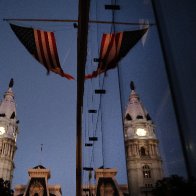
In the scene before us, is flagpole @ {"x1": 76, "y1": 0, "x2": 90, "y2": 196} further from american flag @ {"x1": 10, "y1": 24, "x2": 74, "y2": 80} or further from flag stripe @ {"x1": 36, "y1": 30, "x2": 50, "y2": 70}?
flag stripe @ {"x1": 36, "y1": 30, "x2": 50, "y2": 70}

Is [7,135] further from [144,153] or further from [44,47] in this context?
[144,153]

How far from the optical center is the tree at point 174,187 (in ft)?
5.42

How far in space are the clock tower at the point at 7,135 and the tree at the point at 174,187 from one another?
224 ft

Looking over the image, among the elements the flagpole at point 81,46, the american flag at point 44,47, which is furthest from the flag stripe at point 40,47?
the flagpole at point 81,46

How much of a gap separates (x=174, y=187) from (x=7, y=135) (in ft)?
242

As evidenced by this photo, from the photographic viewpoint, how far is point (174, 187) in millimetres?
1810

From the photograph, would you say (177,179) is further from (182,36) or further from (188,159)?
(182,36)

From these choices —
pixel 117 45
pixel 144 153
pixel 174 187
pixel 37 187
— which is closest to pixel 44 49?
pixel 117 45

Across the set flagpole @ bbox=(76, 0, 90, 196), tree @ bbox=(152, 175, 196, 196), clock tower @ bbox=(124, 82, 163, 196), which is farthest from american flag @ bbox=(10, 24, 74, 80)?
tree @ bbox=(152, 175, 196, 196)

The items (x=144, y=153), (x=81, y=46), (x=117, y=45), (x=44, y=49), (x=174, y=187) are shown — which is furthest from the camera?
(x=44, y=49)

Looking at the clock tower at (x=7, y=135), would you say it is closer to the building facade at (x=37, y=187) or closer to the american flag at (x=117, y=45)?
the building facade at (x=37, y=187)

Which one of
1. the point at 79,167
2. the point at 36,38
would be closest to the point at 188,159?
the point at 36,38

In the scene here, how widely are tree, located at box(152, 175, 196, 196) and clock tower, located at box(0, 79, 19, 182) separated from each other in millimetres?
68380

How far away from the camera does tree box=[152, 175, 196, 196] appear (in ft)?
5.42
